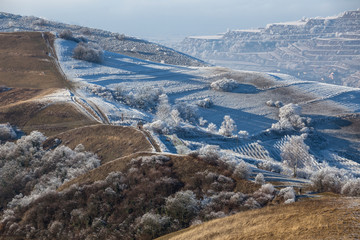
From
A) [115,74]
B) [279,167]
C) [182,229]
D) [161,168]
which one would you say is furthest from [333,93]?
[182,229]

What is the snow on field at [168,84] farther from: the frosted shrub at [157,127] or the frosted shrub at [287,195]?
the frosted shrub at [287,195]

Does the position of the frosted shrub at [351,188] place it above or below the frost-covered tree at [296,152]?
above

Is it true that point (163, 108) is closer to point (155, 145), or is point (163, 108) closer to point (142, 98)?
point (142, 98)

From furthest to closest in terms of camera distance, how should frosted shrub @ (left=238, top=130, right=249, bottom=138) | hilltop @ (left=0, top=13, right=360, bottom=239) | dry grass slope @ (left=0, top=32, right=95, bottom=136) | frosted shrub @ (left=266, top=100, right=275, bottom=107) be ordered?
frosted shrub @ (left=266, top=100, right=275, bottom=107), frosted shrub @ (left=238, top=130, right=249, bottom=138), dry grass slope @ (left=0, top=32, right=95, bottom=136), hilltop @ (left=0, top=13, right=360, bottom=239)

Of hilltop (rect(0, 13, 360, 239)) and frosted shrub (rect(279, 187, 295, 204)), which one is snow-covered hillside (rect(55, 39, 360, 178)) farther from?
frosted shrub (rect(279, 187, 295, 204))

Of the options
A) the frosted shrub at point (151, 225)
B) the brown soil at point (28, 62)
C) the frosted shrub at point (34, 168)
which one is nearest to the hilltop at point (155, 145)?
the frosted shrub at point (151, 225)

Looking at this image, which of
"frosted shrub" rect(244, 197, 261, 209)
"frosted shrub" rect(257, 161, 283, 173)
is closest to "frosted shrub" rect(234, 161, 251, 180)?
"frosted shrub" rect(244, 197, 261, 209)
